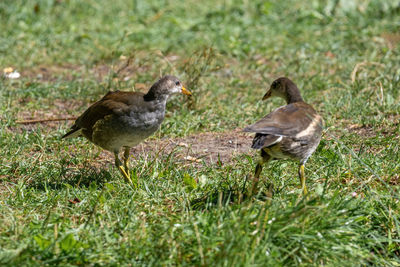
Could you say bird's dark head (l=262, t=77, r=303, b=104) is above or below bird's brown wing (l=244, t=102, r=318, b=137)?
below

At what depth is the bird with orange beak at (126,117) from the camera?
206 inches

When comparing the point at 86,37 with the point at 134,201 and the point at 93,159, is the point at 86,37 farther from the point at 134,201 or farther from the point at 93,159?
the point at 134,201

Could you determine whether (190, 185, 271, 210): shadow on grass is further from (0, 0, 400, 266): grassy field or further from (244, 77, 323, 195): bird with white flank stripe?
(244, 77, 323, 195): bird with white flank stripe

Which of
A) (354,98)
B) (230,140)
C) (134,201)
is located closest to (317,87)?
(354,98)

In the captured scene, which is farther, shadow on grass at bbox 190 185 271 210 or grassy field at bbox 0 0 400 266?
shadow on grass at bbox 190 185 271 210

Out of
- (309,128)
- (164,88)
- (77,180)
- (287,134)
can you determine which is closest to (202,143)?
(164,88)

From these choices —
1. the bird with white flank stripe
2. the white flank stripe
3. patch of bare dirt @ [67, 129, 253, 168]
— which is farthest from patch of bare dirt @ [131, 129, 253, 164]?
the white flank stripe

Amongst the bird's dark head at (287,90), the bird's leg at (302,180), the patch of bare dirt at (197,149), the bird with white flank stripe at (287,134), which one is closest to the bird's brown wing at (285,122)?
the bird with white flank stripe at (287,134)

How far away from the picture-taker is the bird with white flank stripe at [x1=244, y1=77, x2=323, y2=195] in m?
4.45

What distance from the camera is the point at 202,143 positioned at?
6.51 m

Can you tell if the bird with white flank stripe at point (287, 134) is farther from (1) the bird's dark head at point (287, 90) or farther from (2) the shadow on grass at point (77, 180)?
(2) the shadow on grass at point (77, 180)

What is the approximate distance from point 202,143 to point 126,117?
1.47 meters

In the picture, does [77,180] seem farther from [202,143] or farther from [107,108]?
[202,143]

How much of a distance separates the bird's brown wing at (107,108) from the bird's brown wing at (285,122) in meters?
1.25
